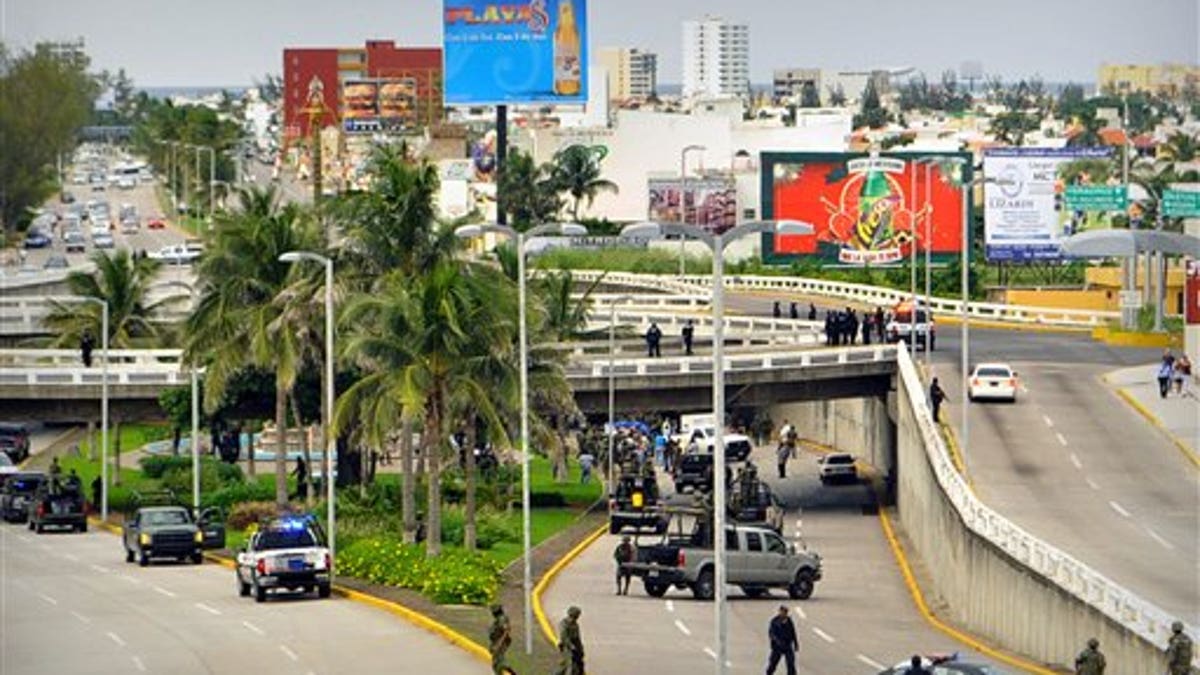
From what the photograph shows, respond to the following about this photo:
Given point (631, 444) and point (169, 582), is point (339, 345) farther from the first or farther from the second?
point (631, 444)

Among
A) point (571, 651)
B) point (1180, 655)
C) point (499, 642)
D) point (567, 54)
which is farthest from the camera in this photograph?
point (567, 54)

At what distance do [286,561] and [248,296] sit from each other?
936 inches

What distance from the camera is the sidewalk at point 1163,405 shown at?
89.8 meters

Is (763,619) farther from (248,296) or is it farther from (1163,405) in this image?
(1163,405)

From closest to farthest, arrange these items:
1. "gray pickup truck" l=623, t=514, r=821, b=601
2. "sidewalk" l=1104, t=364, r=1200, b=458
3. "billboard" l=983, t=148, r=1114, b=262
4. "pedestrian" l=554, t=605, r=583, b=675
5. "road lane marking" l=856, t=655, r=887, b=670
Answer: "pedestrian" l=554, t=605, r=583, b=675 < "road lane marking" l=856, t=655, r=887, b=670 < "gray pickup truck" l=623, t=514, r=821, b=601 < "sidewalk" l=1104, t=364, r=1200, b=458 < "billboard" l=983, t=148, r=1114, b=262

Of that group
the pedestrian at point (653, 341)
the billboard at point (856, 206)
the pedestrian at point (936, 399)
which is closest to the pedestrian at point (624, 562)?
the pedestrian at point (936, 399)

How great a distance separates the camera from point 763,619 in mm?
67188

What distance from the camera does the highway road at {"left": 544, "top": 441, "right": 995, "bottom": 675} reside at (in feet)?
192

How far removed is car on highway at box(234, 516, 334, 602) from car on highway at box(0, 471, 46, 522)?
28.5 metres

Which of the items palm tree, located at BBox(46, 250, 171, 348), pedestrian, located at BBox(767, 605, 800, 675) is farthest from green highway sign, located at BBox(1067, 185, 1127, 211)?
pedestrian, located at BBox(767, 605, 800, 675)

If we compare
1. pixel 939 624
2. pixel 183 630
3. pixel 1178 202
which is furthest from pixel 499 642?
pixel 1178 202

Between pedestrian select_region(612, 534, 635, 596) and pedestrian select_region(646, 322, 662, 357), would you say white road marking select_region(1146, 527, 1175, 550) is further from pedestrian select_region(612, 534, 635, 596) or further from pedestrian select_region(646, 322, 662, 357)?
pedestrian select_region(646, 322, 662, 357)

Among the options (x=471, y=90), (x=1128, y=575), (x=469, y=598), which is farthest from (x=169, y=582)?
(x=471, y=90)

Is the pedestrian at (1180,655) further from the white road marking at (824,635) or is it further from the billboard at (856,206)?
the billboard at (856,206)
